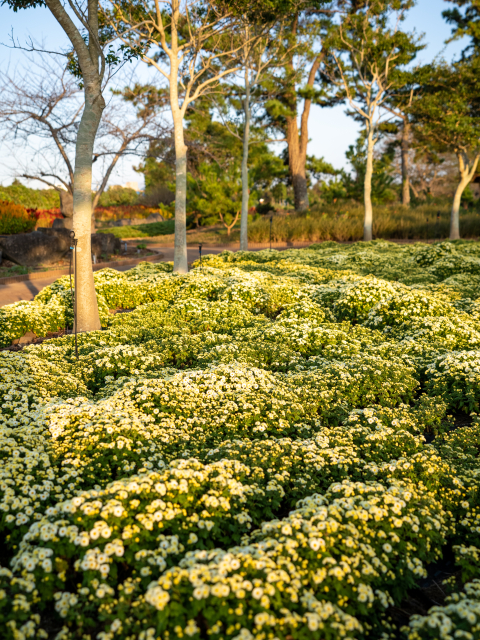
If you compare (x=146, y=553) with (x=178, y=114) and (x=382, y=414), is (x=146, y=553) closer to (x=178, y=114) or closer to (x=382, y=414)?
(x=382, y=414)

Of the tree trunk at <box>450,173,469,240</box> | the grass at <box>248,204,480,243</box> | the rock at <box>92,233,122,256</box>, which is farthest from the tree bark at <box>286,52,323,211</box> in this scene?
the rock at <box>92,233,122,256</box>

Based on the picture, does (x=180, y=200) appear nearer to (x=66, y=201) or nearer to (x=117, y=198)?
(x=66, y=201)

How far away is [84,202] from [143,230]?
29698mm

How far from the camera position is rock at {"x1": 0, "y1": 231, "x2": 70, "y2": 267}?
16891mm

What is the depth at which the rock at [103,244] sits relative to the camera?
20.0 metres

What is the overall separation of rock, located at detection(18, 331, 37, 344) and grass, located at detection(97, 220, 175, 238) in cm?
2516

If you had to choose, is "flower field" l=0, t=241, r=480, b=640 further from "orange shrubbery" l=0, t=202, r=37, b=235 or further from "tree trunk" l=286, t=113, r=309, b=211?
"tree trunk" l=286, t=113, r=309, b=211

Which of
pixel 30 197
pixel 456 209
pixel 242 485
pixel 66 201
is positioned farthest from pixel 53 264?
pixel 30 197

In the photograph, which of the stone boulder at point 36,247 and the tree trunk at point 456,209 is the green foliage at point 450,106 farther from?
the stone boulder at point 36,247

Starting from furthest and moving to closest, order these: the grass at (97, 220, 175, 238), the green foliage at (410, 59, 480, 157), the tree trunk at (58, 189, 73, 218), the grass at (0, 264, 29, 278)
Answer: the grass at (97, 220, 175, 238) → the tree trunk at (58, 189, 73, 218) → the green foliage at (410, 59, 480, 157) → the grass at (0, 264, 29, 278)

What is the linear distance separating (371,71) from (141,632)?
1035 inches

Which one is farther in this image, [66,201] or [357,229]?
[357,229]

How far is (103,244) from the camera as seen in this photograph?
2064 centimetres

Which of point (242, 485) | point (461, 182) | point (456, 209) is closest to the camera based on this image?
point (242, 485)
